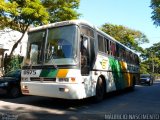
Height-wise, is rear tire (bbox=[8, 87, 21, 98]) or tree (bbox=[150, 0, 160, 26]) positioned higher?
tree (bbox=[150, 0, 160, 26])

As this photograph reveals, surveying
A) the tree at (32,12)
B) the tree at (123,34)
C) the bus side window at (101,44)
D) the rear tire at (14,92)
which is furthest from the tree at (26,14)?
the tree at (123,34)

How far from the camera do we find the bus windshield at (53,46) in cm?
1084

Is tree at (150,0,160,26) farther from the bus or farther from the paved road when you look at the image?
the paved road

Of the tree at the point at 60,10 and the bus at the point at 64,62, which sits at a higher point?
the tree at the point at 60,10

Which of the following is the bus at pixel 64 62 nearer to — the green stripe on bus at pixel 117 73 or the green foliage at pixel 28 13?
the green stripe on bus at pixel 117 73

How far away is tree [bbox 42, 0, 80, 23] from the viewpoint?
89.0ft

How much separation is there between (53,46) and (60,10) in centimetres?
1709

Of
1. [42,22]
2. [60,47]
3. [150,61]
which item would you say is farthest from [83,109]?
[150,61]

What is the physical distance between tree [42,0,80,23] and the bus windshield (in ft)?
50.9

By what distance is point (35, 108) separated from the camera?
11.3 m

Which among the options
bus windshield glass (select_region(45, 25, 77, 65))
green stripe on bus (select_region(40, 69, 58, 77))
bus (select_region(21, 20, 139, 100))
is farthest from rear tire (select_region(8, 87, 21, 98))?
bus windshield glass (select_region(45, 25, 77, 65))

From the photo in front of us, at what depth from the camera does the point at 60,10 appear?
27.8 metres

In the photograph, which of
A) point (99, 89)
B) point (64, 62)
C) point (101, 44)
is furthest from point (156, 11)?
point (64, 62)

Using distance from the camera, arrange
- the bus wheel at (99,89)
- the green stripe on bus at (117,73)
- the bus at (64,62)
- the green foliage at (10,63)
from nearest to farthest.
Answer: the bus at (64,62), the bus wheel at (99,89), the green stripe on bus at (117,73), the green foliage at (10,63)
